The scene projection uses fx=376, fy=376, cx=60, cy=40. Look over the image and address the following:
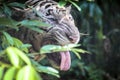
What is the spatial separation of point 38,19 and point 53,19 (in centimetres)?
6

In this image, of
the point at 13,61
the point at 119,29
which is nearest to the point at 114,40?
the point at 119,29

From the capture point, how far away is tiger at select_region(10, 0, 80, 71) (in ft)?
3.56

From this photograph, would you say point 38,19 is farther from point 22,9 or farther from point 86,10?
point 86,10

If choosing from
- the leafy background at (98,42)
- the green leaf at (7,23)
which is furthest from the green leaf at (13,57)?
the leafy background at (98,42)

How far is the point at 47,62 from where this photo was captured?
124 centimetres

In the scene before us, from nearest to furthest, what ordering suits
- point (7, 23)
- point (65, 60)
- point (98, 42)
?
point (7, 23) → point (65, 60) → point (98, 42)

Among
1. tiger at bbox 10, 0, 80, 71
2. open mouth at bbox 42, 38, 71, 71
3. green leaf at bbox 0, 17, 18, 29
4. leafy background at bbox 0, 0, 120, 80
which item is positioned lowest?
leafy background at bbox 0, 0, 120, 80

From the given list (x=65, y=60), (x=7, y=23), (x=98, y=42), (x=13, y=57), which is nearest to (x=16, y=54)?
(x=13, y=57)

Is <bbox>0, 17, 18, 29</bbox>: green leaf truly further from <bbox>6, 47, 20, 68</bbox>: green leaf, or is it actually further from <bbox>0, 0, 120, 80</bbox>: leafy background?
<bbox>0, 0, 120, 80</bbox>: leafy background

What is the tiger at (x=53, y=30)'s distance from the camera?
3.56 ft

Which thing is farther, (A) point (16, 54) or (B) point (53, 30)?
(B) point (53, 30)

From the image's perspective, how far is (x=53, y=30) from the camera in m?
1.09

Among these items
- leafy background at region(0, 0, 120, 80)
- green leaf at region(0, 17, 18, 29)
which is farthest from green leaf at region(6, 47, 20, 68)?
leafy background at region(0, 0, 120, 80)

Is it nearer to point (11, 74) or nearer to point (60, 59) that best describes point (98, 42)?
point (60, 59)
